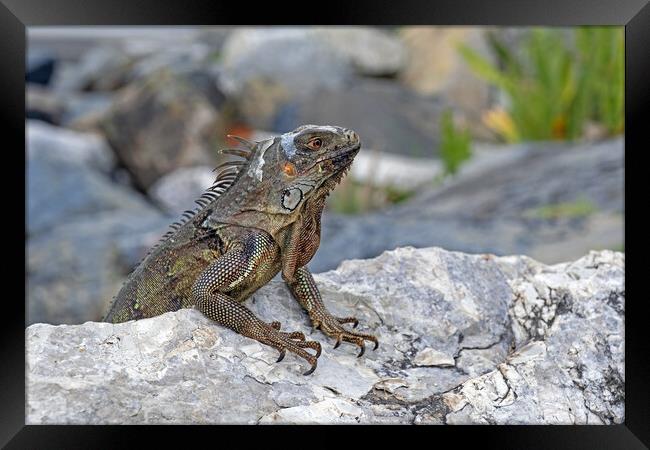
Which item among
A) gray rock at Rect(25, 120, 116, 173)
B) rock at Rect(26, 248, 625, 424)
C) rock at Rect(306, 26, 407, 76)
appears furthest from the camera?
rock at Rect(306, 26, 407, 76)

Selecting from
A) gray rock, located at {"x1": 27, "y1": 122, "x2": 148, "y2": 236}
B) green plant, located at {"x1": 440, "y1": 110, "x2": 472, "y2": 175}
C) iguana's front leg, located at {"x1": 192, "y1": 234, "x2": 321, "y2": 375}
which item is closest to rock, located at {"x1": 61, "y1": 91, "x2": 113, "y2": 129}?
gray rock, located at {"x1": 27, "y1": 122, "x2": 148, "y2": 236}

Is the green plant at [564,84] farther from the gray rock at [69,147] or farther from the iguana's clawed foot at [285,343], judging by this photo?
the iguana's clawed foot at [285,343]

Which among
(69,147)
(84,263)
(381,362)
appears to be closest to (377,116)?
(69,147)

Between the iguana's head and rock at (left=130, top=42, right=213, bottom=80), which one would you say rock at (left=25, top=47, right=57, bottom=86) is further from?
the iguana's head

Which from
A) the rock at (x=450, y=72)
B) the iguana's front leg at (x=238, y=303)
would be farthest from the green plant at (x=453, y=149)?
the iguana's front leg at (x=238, y=303)

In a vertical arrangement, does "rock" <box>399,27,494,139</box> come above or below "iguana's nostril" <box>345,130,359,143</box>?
above

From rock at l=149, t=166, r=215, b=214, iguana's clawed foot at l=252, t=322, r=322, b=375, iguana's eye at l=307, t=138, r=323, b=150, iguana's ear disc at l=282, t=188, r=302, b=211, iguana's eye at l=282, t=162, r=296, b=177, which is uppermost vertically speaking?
rock at l=149, t=166, r=215, b=214

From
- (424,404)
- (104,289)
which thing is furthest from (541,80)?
(424,404)
